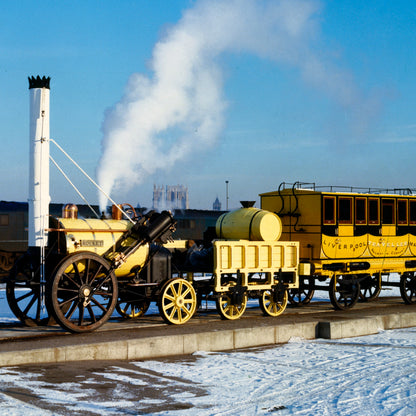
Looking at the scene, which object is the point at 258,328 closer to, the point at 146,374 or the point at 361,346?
the point at 361,346

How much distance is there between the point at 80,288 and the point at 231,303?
12.6 ft

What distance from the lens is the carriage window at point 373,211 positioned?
18.9 metres

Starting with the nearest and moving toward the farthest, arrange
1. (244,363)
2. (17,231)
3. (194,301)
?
1. (244,363)
2. (194,301)
3. (17,231)

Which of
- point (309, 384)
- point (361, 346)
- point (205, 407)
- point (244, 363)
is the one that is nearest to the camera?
point (205, 407)

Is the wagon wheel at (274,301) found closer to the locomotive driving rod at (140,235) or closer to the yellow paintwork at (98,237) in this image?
the locomotive driving rod at (140,235)

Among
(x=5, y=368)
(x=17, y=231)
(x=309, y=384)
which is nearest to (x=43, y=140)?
(x=5, y=368)

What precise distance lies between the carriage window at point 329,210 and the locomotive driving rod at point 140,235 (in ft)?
14.8

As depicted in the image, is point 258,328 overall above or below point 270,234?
below

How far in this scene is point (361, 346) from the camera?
14.0 meters

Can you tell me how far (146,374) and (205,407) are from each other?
82.1 inches

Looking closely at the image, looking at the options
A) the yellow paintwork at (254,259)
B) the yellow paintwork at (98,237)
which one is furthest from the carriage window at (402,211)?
the yellow paintwork at (98,237)

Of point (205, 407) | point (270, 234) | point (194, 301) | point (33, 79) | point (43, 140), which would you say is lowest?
point (205, 407)

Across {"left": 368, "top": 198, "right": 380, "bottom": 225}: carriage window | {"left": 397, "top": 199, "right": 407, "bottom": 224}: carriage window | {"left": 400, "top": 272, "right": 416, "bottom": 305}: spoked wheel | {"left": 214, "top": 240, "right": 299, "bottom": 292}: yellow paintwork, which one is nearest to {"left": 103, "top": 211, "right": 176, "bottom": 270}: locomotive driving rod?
{"left": 214, "top": 240, "right": 299, "bottom": 292}: yellow paintwork

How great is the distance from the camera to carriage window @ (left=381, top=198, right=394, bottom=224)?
63.3ft
